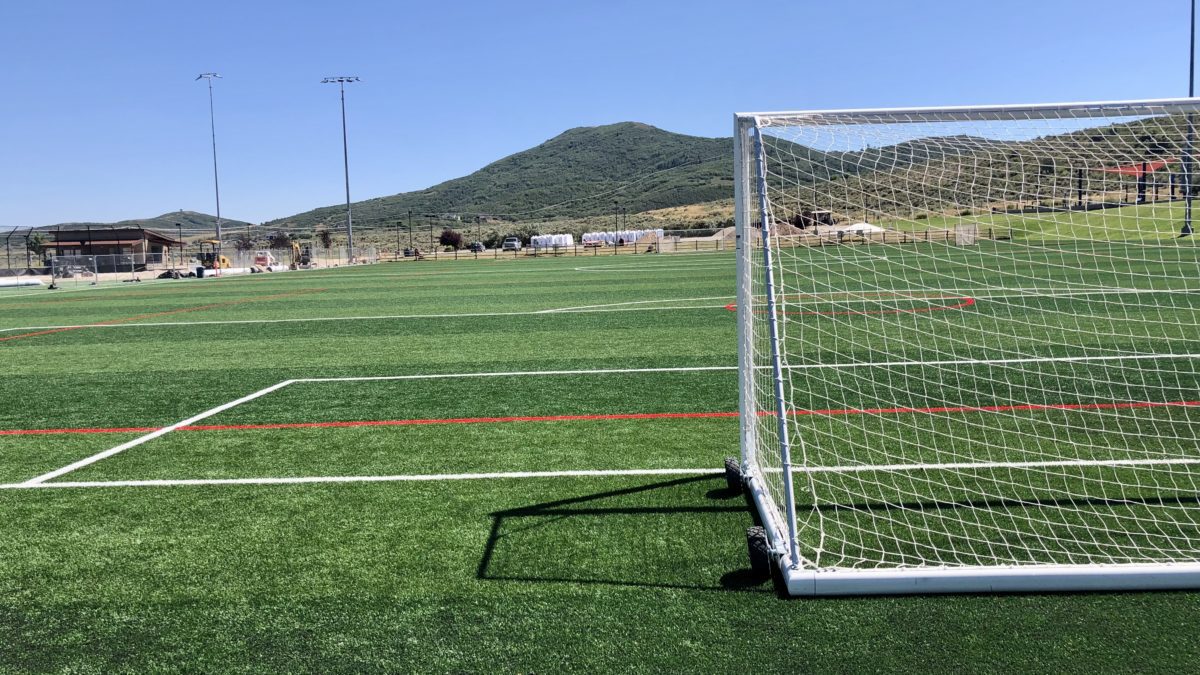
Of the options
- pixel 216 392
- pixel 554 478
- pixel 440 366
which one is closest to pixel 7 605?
pixel 554 478

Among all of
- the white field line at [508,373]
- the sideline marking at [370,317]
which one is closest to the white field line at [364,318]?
the sideline marking at [370,317]

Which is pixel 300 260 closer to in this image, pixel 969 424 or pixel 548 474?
pixel 548 474

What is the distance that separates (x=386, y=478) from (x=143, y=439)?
2.48 meters

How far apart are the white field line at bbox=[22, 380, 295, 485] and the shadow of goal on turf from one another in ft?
10.5

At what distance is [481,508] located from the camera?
4.60m

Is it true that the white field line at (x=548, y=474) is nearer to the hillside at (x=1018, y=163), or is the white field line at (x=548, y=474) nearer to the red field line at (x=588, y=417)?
the red field line at (x=588, y=417)

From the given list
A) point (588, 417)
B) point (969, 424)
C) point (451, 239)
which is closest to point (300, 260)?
point (451, 239)

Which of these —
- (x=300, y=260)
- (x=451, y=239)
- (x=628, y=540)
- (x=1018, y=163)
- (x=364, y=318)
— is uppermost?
(x=451, y=239)

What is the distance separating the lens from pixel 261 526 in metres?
4.44

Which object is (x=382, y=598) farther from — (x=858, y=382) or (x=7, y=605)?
(x=858, y=382)

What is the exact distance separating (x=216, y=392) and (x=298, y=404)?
1286mm

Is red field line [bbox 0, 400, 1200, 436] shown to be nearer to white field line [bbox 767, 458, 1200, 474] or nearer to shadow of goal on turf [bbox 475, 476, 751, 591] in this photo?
white field line [bbox 767, 458, 1200, 474]

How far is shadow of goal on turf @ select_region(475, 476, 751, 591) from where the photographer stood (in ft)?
12.0

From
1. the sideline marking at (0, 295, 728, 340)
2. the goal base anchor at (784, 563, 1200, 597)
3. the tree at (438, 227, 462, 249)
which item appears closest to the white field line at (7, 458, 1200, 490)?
the goal base anchor at (784, 563, 1200, 597)
